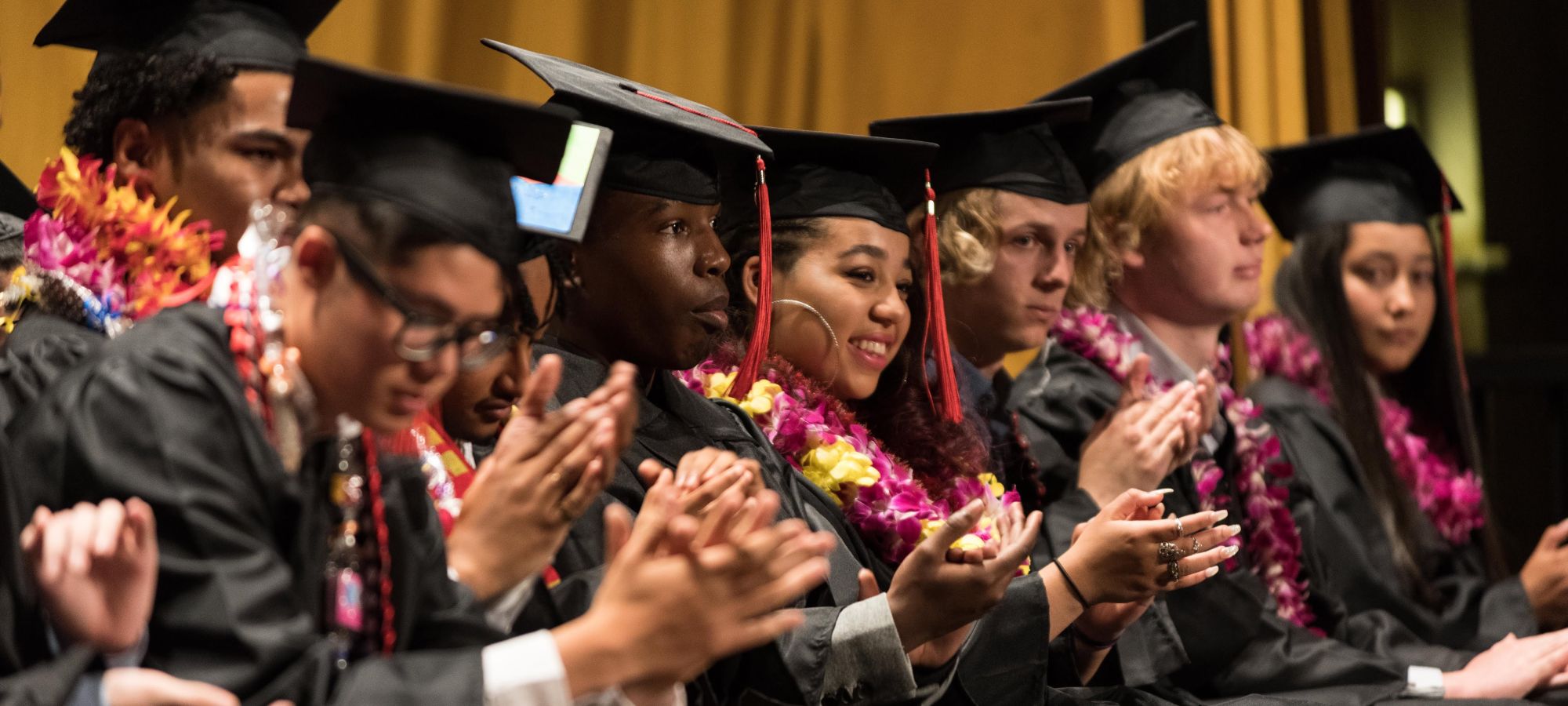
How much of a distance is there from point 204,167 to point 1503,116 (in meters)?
4.98

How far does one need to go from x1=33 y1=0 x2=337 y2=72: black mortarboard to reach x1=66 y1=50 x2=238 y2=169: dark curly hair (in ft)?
0.06

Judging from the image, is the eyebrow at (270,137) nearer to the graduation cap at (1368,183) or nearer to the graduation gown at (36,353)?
the graduation gown at (36,353)

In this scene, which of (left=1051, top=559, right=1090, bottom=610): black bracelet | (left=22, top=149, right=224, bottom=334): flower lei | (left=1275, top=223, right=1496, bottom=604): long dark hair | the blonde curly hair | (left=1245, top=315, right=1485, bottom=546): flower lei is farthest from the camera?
(left=1245, top=315, right=1485, bottom=546): flower lei

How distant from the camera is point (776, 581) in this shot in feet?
5.08

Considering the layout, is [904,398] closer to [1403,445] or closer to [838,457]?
[838,457]

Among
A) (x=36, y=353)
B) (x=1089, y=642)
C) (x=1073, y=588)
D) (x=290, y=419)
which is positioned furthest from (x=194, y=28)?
(x=1089, y=642)

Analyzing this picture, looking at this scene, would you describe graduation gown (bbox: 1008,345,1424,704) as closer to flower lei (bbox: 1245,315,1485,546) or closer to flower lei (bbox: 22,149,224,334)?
flower lei (bbox: 1245,315,1485,546)

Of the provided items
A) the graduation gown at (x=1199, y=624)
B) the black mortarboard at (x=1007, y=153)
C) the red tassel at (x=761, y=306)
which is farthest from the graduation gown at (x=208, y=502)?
the black mortarboard at (x=1007, y=153)

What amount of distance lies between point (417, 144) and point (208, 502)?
379 mm

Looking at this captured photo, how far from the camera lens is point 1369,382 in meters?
3.87

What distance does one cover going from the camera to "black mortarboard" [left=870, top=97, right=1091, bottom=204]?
121 inches

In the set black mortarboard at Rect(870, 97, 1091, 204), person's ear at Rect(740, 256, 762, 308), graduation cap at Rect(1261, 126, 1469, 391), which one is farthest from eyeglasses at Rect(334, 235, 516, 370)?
graduation cap at Rect(1261, 126, 1469, 391)

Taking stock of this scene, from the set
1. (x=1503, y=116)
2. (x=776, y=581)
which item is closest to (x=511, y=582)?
(x=776, y=581)

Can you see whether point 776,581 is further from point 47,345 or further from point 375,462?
point 47,345
